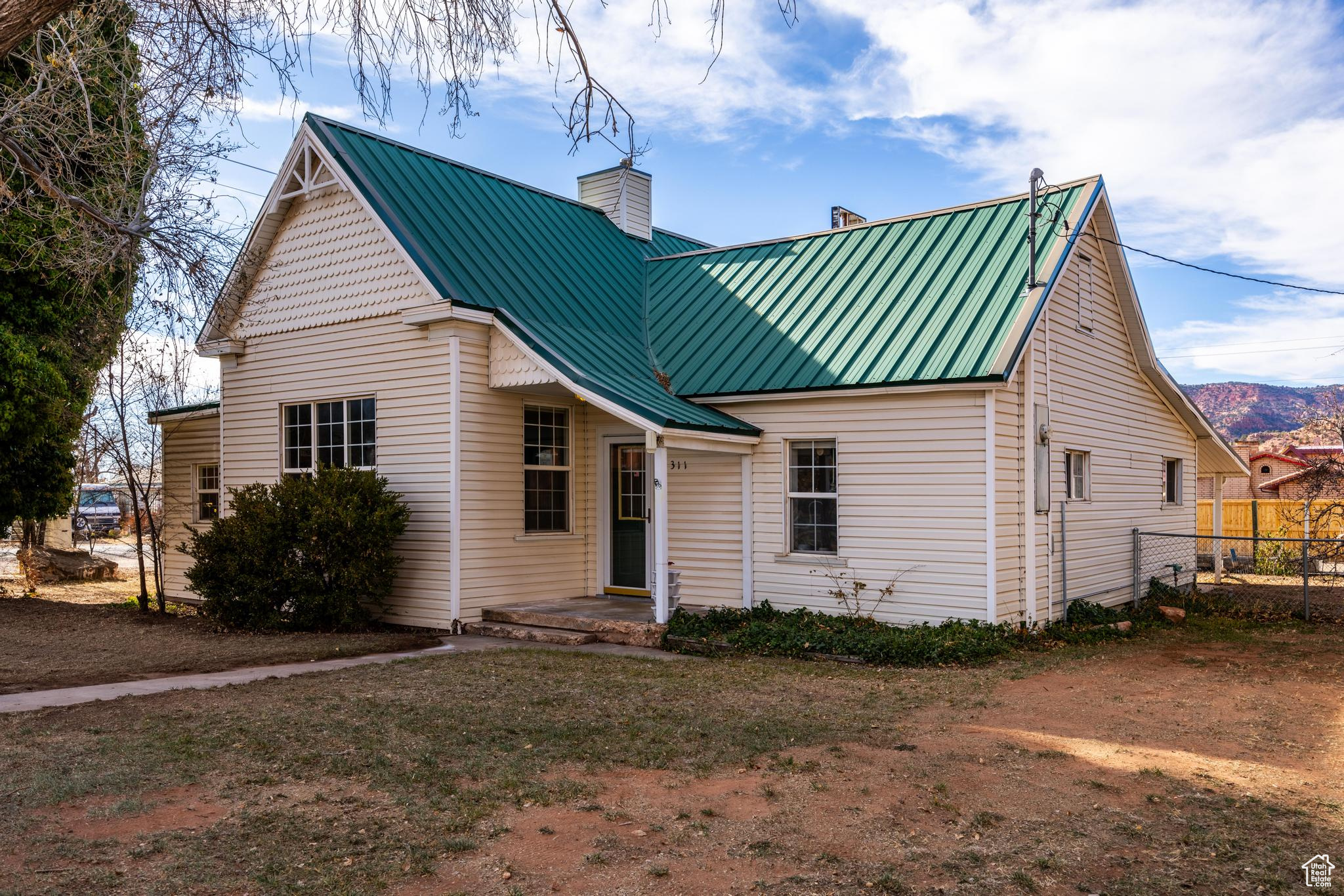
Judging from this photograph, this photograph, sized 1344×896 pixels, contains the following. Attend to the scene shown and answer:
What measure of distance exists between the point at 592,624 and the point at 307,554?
3.51 m

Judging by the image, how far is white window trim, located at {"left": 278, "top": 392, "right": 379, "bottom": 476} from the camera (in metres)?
13.6

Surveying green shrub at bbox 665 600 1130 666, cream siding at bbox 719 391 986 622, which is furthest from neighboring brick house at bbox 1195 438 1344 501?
cream siding at bbox 719 391 986 622

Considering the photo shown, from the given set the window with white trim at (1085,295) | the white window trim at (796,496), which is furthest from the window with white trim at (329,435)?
the window with white trim at (1085,295)

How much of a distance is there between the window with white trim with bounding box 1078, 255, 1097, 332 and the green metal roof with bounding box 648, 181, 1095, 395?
1132 millimetres

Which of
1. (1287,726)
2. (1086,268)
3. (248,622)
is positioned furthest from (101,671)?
(1086,268)

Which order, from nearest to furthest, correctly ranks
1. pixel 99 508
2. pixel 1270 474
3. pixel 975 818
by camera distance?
pixel 975 818 → pixel 99 508 → pixel 1270 474

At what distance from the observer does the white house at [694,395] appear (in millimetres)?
11883

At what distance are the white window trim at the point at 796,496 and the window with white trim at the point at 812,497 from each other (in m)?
0.01

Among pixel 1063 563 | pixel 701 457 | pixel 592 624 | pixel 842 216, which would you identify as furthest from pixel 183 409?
pixel 1063 563

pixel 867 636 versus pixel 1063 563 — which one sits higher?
pixel 1063 563

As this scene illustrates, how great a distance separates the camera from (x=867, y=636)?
36.4 feet

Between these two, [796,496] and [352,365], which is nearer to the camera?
[796,496]

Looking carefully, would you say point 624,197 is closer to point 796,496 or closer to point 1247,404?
point 796,496

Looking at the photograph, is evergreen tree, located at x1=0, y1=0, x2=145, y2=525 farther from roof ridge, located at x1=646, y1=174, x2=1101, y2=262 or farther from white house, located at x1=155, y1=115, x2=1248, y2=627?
roof ridge, located at x1=646, y1=174, x2=1101, y2=262
